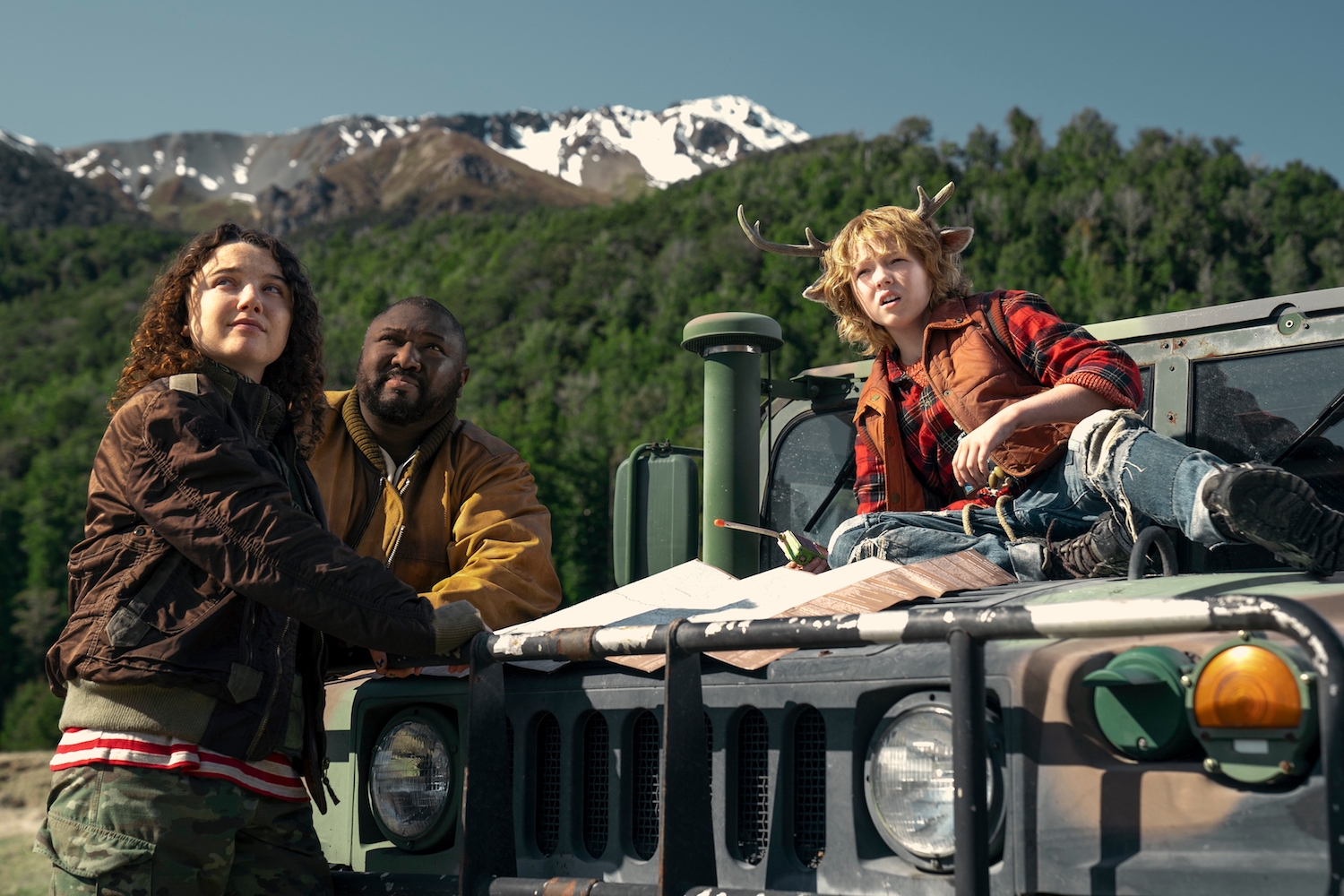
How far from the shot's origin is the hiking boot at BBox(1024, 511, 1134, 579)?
9.28 feet

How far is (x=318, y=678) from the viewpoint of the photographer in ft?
8.70

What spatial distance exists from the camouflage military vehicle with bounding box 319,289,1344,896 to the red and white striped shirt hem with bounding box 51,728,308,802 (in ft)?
1.16

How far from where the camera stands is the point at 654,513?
3.91m

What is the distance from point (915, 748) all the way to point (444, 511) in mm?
1590

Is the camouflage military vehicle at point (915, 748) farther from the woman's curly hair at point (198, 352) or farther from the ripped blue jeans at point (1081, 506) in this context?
the woman's curly hair at point (198, 352)

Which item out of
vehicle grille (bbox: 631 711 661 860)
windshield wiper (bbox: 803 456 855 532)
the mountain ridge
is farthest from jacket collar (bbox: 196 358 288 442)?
the mountain ridge

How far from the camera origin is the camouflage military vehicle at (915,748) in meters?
1.75

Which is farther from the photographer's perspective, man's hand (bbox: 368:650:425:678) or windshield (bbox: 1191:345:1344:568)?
windshield (bbox: 1191:345:1344:568)

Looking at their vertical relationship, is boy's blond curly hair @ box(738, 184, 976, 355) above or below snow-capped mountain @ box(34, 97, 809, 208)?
below

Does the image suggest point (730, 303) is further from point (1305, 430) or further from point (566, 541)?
point (1305, 430)

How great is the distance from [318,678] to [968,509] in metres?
1.64

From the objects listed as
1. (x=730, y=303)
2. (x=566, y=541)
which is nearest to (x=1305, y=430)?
(x=566, y=541)

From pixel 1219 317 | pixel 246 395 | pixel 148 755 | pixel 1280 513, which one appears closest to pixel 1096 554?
pixel 1280 513

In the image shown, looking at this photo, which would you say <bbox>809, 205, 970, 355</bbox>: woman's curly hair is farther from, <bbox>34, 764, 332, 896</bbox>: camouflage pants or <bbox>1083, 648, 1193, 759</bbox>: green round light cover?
<bbox>34, 764, 332, 896</bbox>: camouflage pants
